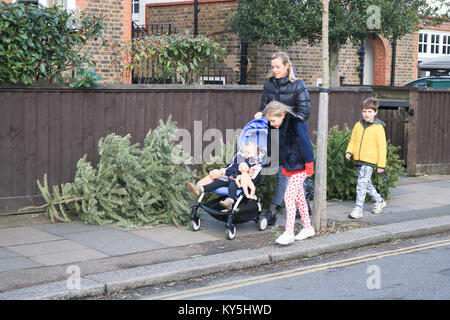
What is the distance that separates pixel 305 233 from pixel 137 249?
2016mm

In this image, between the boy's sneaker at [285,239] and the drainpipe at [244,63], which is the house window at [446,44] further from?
the boy's sneaker at [285,239]

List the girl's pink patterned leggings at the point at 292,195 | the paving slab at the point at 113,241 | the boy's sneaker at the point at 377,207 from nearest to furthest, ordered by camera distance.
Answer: the paving slab at the point at 113,241, the girl's pink patterned leggings at the point at 292,195, the boy's sneaker at the point at 377,207

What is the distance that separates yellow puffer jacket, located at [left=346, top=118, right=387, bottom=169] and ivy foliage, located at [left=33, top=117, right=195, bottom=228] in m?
2.50

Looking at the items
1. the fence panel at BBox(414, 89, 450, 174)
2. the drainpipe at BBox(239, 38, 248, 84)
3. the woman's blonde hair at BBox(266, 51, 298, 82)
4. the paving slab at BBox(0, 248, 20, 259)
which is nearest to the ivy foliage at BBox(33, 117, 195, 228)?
the paving slab at BBox(0, 248, 20, 259)

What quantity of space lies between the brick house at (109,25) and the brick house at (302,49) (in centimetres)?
522

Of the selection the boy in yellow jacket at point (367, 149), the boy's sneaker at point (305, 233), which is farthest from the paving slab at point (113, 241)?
the boy in yellow jacket at point (367, 149)

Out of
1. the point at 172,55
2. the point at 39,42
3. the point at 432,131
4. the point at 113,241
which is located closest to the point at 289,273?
the point at 113,241

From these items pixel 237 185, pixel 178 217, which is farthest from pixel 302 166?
pixel 178 217

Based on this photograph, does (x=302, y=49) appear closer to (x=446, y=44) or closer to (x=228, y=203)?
(x=446, y=44)

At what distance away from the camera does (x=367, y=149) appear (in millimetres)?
9336

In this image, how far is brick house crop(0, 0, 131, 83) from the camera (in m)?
13.8

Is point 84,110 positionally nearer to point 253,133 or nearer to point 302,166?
point 253,133

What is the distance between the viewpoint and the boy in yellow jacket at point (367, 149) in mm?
9297
